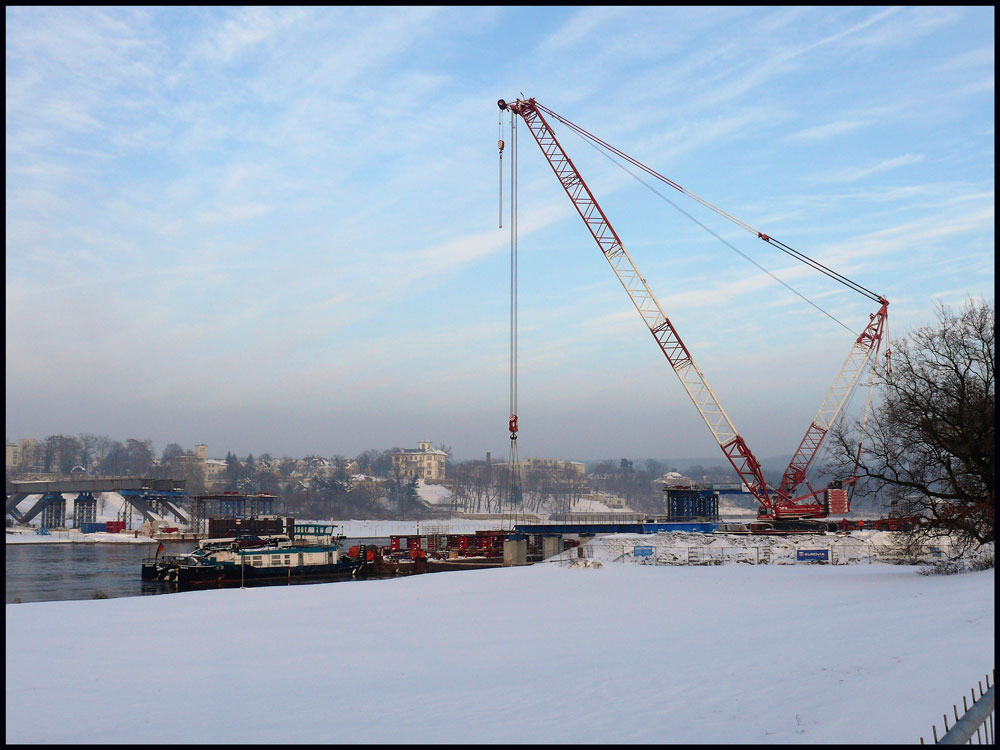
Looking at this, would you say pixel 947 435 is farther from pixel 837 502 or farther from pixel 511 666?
pixel 837 502

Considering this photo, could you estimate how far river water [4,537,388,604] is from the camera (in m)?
52.5

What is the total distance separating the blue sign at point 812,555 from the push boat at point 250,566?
34292 millimetres

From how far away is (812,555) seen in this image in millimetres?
52938

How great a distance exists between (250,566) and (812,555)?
4053cm

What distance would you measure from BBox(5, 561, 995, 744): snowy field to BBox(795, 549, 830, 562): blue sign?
17870 mm

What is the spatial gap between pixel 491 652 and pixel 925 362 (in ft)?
85.9

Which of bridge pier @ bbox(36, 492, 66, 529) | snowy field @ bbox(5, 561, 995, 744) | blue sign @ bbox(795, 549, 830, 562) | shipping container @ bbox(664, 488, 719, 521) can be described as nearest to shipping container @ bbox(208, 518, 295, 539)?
bridge pier @ bbox(36, 492, 66, 529)

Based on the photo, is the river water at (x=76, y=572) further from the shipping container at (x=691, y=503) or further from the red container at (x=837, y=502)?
the red container at (x=837, y=502)

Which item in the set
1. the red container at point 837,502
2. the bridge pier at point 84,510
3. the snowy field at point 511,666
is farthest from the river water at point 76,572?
the red container at point 837,502

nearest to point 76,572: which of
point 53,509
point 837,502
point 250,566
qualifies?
point 250,566

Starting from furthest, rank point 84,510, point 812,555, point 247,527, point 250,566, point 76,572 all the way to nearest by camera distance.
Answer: point 84,510 < point 247,527 < point 76,572 < point 250,566 < point 812,555

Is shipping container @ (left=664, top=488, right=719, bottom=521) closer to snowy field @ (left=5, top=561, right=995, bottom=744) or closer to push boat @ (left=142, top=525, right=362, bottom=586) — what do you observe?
push boat @ (left=142, top=525, right=362, bottom=586)

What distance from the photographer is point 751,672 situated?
56.9ft

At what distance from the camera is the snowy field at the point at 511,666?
13.9m
